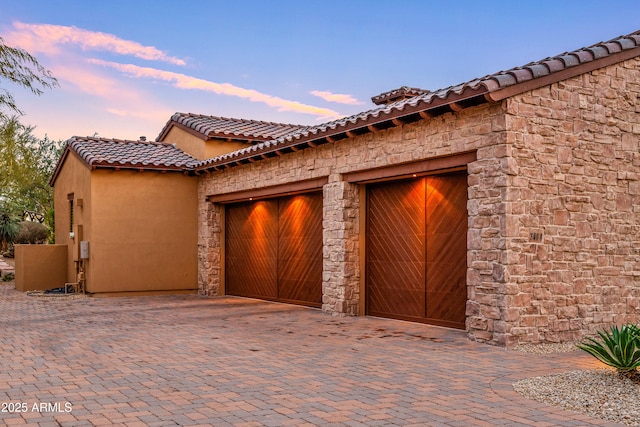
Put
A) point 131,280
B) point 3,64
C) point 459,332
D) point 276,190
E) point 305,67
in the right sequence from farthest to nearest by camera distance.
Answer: point 305,67 < point 131,280 < point 276,190 < point 3,64 < point 459,332

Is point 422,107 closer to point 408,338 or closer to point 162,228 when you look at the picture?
point 408,338

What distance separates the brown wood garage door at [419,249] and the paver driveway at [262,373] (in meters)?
0.40

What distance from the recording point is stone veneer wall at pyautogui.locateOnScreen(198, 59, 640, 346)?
8508 mm

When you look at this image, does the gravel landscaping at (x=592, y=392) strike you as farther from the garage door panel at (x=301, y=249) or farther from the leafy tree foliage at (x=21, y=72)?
the leafy tree foliage at (x=21, y=72)

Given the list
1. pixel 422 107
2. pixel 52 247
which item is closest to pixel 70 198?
pixel 52 247

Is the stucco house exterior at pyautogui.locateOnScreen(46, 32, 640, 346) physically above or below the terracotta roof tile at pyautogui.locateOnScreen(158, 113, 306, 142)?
below

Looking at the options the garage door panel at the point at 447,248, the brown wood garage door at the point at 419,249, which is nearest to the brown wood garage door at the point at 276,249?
the brown wood garage door at the point at 419,249

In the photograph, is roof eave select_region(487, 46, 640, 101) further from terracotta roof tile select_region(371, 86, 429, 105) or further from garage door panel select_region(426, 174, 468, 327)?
terracotta roof tile select_region(371, 86, 429, 105)

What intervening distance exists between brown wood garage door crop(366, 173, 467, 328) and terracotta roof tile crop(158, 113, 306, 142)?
7.84 meters

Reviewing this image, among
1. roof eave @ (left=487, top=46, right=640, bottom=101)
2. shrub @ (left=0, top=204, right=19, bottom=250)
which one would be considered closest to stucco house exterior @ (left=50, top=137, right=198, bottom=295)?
roof eave @ (left=487, top=46, right=640, bottom=101)

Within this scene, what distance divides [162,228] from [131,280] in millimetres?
1656

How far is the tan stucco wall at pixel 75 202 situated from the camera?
16.9m

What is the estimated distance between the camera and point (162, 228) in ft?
56.4

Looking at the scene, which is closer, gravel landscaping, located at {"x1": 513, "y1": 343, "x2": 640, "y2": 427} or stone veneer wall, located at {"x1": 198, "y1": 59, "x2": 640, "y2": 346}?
gravel landscaping, located at {"x1": 513, "y1": 343, "x2": 640, "y2": 427}
